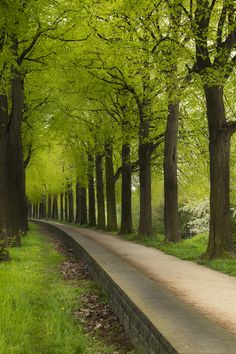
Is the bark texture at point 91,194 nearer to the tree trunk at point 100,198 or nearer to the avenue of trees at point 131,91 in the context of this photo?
the avenue of trees at point 131,91

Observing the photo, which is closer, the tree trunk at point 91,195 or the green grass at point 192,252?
the green grass at point 192,252

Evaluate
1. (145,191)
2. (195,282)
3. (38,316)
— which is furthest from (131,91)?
(38,316)

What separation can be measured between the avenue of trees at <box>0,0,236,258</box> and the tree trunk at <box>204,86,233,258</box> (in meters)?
0.03

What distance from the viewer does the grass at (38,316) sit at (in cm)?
647

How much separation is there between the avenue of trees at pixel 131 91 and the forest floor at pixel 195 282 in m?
1.46

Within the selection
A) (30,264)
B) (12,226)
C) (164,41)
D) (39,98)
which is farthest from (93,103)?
(30,264)

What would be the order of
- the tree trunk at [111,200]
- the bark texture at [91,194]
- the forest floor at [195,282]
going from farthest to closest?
the bark texture at [91,194] → the tree trunk at [111,200] → the forest floor at [195,282]

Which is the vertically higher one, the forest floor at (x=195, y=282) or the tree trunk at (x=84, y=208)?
the tree trunk at (x=84, y=208)

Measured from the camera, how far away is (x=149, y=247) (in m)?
17.7

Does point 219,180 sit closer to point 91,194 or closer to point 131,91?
point 131,91

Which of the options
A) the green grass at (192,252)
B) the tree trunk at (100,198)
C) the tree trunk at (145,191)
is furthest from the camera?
the tree trunk at (100,198)

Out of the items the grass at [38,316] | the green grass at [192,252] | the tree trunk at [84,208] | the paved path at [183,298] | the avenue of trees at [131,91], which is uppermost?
the avenue of trees at [131,91]

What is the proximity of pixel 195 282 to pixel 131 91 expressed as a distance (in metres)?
11.7

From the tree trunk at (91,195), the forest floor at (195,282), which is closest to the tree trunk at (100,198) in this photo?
the tree trunk at (91,195)
